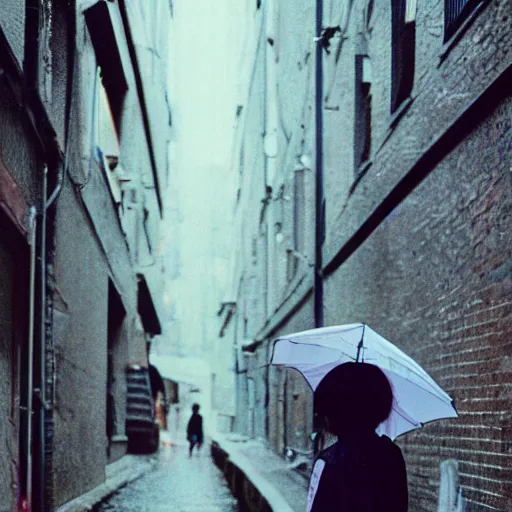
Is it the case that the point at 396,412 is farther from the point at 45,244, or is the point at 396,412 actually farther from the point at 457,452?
the point at 45,244

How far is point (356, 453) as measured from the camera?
3.49 metres

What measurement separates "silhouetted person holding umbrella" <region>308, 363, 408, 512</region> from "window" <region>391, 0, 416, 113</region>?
5.87 meters

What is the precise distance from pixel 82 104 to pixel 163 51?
1501 cm

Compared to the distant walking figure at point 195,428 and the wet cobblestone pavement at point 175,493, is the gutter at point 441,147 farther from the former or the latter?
the distant walking figure at point 195,428

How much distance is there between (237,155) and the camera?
129ft

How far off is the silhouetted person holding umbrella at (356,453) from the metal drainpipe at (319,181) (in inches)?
427

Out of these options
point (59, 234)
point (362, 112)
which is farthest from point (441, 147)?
point (362, 112)

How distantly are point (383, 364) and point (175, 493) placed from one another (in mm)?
10711

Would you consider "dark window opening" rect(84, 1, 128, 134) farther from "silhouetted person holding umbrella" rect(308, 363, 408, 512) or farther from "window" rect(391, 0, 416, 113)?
"silhouetted person holding umbrella" rect(308, 363, 408, 512)

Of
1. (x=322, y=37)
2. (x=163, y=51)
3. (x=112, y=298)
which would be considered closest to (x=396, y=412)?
(x=322, y=37)

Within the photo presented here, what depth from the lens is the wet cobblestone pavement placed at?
1268cm

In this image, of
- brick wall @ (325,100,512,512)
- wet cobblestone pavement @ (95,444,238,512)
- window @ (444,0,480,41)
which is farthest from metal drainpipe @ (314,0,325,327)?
window @ (444,0,480,41)

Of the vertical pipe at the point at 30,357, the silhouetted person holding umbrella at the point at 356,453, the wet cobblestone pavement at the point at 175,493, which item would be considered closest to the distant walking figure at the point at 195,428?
the wet cobblestone pavement at the point at 175,493

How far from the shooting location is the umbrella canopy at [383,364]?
4781mm
